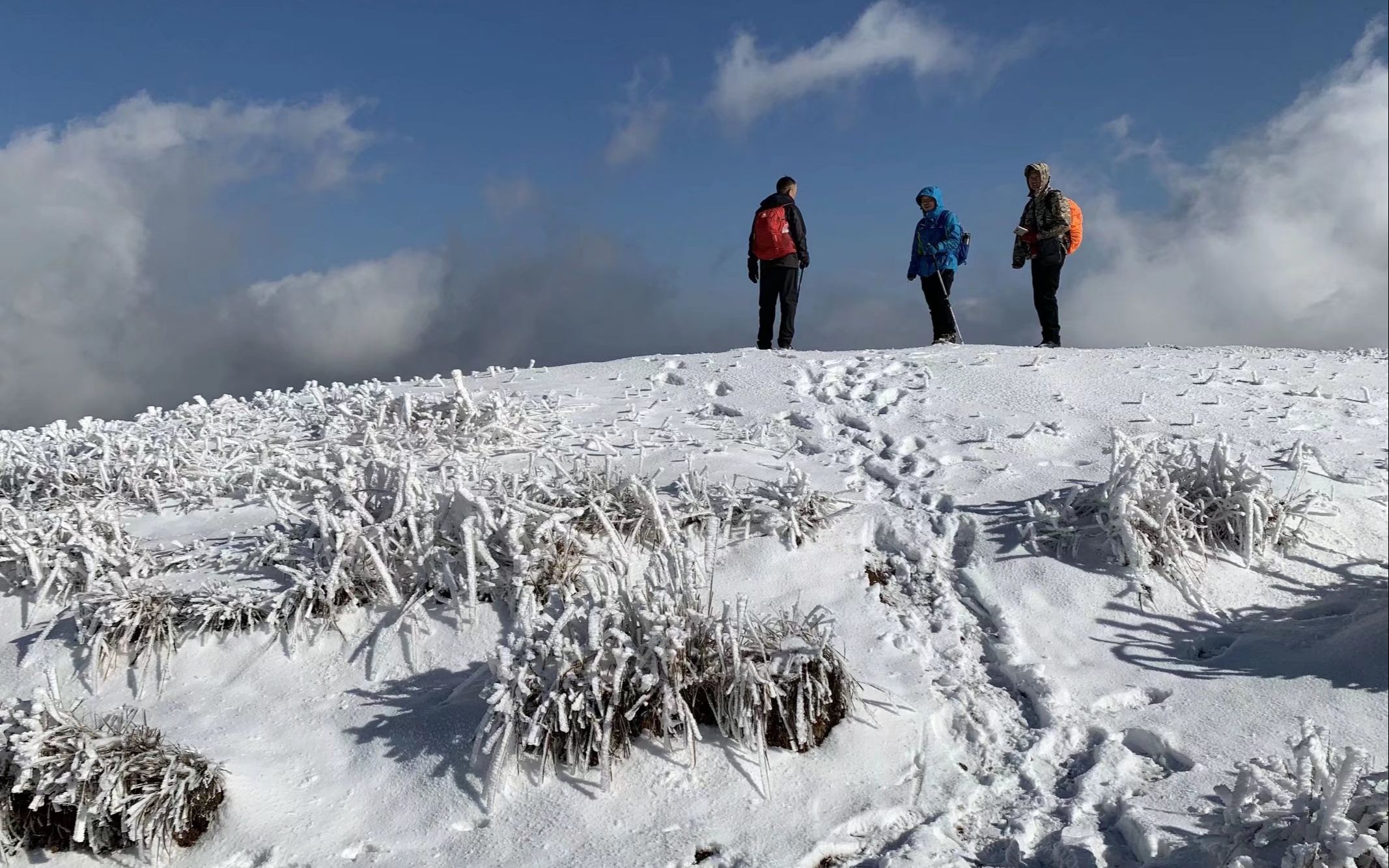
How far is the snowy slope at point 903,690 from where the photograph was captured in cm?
334

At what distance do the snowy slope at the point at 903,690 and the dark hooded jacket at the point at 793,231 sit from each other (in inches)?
158

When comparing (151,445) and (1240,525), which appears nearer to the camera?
(1240,525)

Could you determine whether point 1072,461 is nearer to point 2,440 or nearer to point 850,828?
point 850,828

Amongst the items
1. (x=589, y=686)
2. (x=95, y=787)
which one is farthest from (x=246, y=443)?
(x=589, y=686)

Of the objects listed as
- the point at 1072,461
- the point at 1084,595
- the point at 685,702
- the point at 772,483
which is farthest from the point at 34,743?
the point at 1072,461

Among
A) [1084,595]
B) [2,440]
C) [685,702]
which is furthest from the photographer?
[2,440]

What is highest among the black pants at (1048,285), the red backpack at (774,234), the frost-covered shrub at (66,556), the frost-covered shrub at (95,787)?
the red backpack at (774,234)

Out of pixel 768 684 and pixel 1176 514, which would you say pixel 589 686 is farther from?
pixel 1176 514

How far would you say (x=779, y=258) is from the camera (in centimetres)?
998

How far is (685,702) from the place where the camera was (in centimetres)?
357

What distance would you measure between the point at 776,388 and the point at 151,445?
15.7 ft

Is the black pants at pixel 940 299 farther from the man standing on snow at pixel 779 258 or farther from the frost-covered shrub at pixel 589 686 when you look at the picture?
the frost-covered shrub at pixel 589 686

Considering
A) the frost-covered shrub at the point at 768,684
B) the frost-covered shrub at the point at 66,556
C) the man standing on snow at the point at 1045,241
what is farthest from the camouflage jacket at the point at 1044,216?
the frost-covered shrub at the point at 66,556

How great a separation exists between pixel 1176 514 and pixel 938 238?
5.69 m
